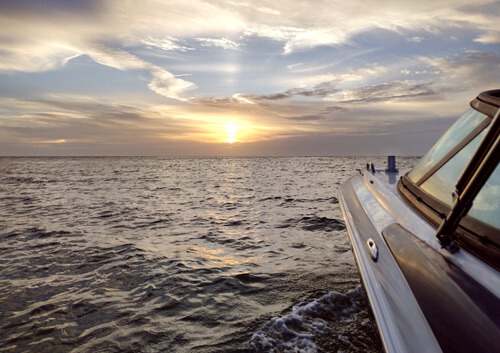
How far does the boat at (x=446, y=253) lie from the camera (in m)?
1.42

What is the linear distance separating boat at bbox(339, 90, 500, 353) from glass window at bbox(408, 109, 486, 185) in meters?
0.01

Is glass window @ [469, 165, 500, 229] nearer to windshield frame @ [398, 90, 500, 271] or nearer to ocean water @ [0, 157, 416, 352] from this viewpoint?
windshield frame @ [398, 90, 500, 271]

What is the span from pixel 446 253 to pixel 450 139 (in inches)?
51.4

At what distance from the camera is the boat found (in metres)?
1.42

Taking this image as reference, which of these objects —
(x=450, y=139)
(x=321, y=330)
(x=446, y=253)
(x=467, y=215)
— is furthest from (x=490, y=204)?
(x=321, y=330)

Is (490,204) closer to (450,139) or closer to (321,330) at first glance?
(450,139)

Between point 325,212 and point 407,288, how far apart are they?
8858 mm

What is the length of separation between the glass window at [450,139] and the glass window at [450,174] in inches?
5.8

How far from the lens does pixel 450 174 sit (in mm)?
2510

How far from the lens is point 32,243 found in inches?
290

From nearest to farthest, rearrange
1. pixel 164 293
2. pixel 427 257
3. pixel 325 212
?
pixel 427 257, pixel 164 293, pixel 325 212

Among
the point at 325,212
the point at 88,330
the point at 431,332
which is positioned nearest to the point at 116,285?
the point at 88,330

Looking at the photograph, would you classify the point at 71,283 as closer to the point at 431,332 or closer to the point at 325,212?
the point at 431,332

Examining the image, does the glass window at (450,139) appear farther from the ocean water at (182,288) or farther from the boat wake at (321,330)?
the boat wake at (321,330)
